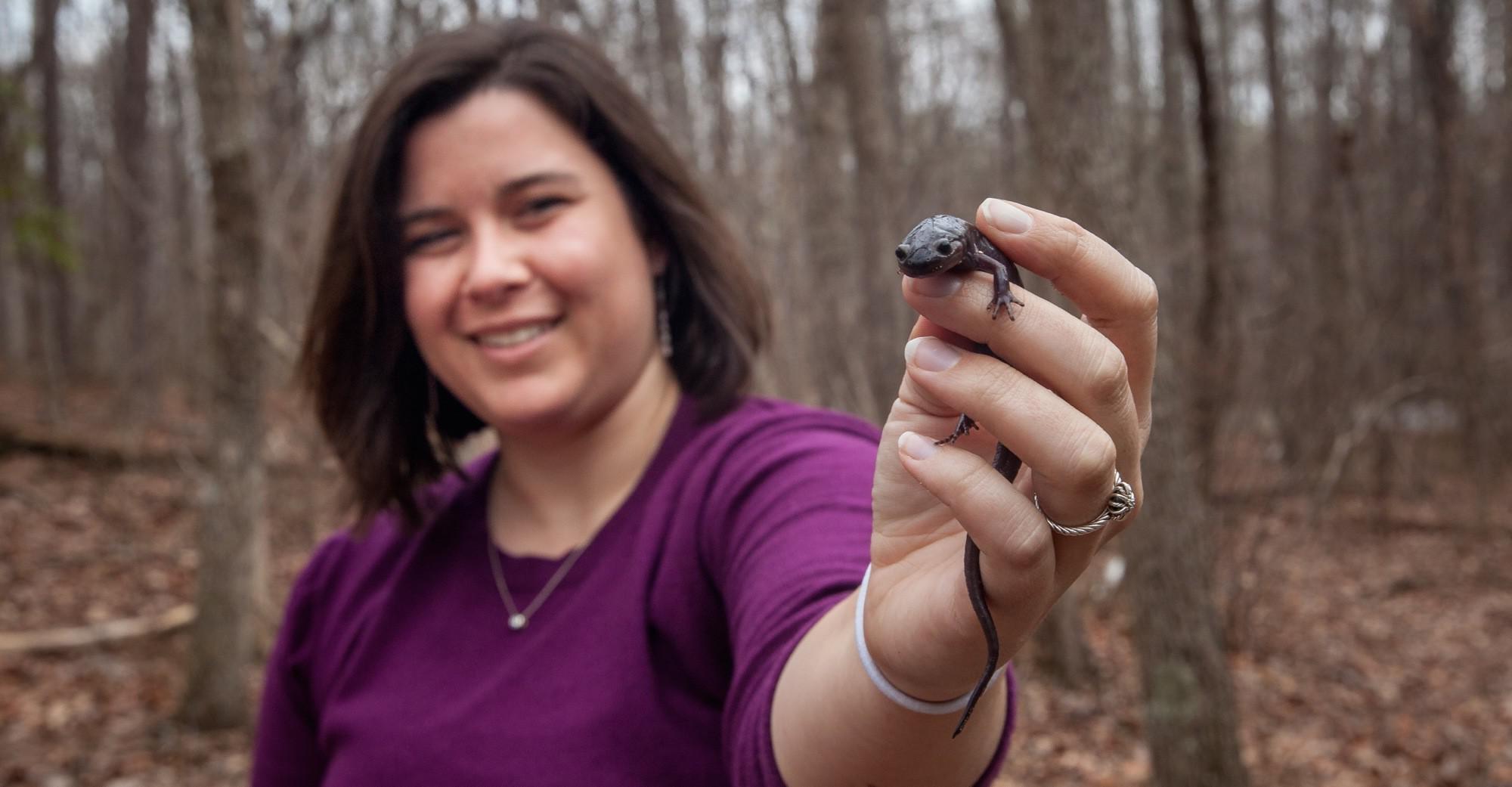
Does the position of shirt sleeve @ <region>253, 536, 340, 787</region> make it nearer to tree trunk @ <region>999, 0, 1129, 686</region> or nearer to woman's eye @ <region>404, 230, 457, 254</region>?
woman's eye @ <region>404, 230, 457, 254</region>

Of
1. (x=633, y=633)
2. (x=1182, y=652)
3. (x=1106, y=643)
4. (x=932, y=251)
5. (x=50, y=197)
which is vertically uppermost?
(x=50, y=197)

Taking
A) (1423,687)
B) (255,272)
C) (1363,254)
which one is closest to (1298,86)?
(1363,254)

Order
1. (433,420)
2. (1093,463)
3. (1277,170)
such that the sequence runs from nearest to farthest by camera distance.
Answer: (1093,463)
(433,420)
(1277,170)

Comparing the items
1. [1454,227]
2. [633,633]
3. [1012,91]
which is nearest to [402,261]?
[633,633]

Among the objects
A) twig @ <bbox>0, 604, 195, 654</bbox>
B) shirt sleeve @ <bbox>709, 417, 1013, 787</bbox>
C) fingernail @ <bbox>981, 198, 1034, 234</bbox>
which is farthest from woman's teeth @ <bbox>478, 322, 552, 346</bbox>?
twig @ <bbox>0, 604, 195, 654</bbox>

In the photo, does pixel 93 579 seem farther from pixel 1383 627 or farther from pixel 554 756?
pixel 1383 627

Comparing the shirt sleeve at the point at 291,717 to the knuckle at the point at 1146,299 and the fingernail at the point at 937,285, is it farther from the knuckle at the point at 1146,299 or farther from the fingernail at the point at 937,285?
the knuckle at the point at 1146,299

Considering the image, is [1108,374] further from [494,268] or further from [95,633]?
[95,633]
